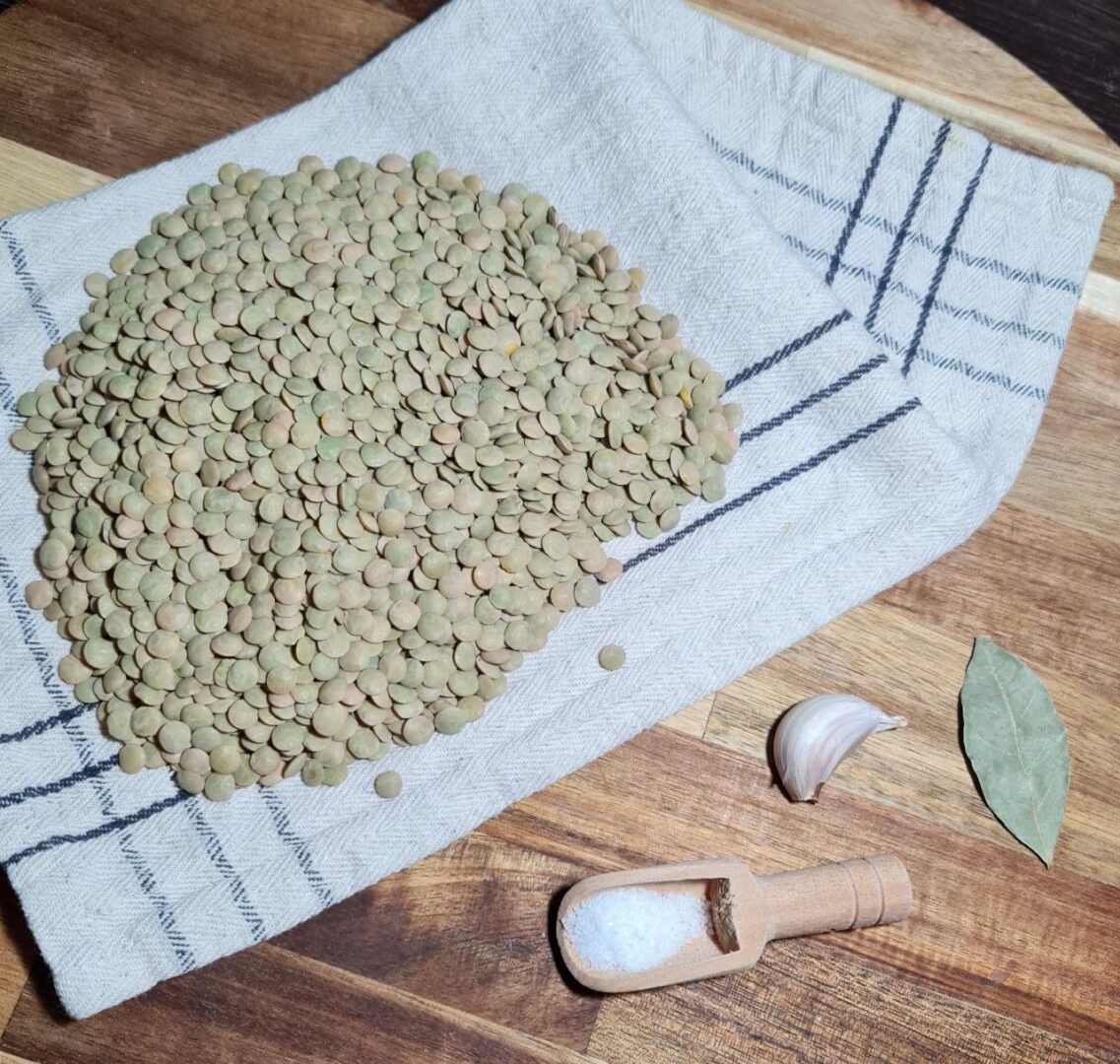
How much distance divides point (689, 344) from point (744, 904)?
465mm

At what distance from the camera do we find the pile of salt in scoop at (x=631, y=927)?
0.88 m

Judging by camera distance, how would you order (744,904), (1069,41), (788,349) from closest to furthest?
(744,904), (788,349), (1069,41)

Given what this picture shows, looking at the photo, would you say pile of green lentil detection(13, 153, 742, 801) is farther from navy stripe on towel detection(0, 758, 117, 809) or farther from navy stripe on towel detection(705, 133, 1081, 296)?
navy stripe on towel detection(705, 133, 1081, 296)

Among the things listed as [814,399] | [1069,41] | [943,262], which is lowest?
[814,399]

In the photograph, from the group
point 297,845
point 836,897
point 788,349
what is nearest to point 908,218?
point 788,349

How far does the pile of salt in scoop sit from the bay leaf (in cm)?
28

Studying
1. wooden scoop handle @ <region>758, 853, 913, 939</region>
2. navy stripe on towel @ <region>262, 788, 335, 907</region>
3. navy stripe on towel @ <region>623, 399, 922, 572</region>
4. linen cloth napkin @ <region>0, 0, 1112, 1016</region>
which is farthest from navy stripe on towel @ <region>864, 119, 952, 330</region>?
navy stripe on towel @ <region>262, 788, 335, 907</region>

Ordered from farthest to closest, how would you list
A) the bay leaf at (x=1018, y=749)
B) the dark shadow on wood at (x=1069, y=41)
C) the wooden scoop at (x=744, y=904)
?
the dark shadow on wood at (x=1069, y=41), the bay leaf at (x=1018, y=749), the wooden scoop at (x=744, y=904)

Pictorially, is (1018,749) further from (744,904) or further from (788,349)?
(788,349)

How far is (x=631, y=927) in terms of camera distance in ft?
2.89

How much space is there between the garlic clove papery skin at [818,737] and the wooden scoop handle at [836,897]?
7 centimetres

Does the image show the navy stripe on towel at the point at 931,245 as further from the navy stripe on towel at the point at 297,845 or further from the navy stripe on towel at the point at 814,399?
the navy stripe on towel at the point at 297,845

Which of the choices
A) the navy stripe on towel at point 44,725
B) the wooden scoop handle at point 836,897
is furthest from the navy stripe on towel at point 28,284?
the wooden scoop handle at point 836,897

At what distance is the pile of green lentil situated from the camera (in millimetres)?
879
